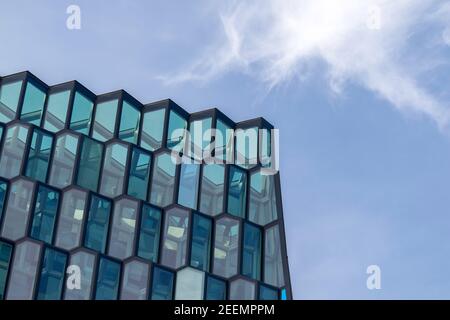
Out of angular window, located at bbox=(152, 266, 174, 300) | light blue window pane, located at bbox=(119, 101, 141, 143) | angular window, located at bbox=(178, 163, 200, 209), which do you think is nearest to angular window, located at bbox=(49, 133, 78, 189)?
light blue window pane, located at bbox=(119, 101, 141, 143)

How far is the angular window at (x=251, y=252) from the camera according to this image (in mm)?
36281

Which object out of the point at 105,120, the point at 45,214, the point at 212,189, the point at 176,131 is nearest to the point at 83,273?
the point at 45,214

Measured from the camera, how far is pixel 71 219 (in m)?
35.0

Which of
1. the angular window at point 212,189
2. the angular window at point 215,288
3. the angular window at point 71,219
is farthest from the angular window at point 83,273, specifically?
the angular window at point 212,189

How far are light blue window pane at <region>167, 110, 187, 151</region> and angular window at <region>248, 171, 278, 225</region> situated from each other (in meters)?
3.82

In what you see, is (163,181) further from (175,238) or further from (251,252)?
(251,252)

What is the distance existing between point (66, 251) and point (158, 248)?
4.03 meters

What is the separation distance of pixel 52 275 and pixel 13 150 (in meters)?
6.49

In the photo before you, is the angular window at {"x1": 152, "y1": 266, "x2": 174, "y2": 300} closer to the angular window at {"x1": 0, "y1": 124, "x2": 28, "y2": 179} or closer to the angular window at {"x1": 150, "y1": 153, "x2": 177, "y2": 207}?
the angular window at {"x1": 150, "y1": 153, "x2": 177, "y2": 207}

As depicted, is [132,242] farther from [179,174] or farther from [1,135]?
[1,135]

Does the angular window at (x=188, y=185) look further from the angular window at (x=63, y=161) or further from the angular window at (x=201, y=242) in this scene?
the angular window at (x=63, y=161)

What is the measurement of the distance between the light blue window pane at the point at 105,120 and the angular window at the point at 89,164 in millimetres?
645

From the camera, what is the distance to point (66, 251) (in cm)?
3391
